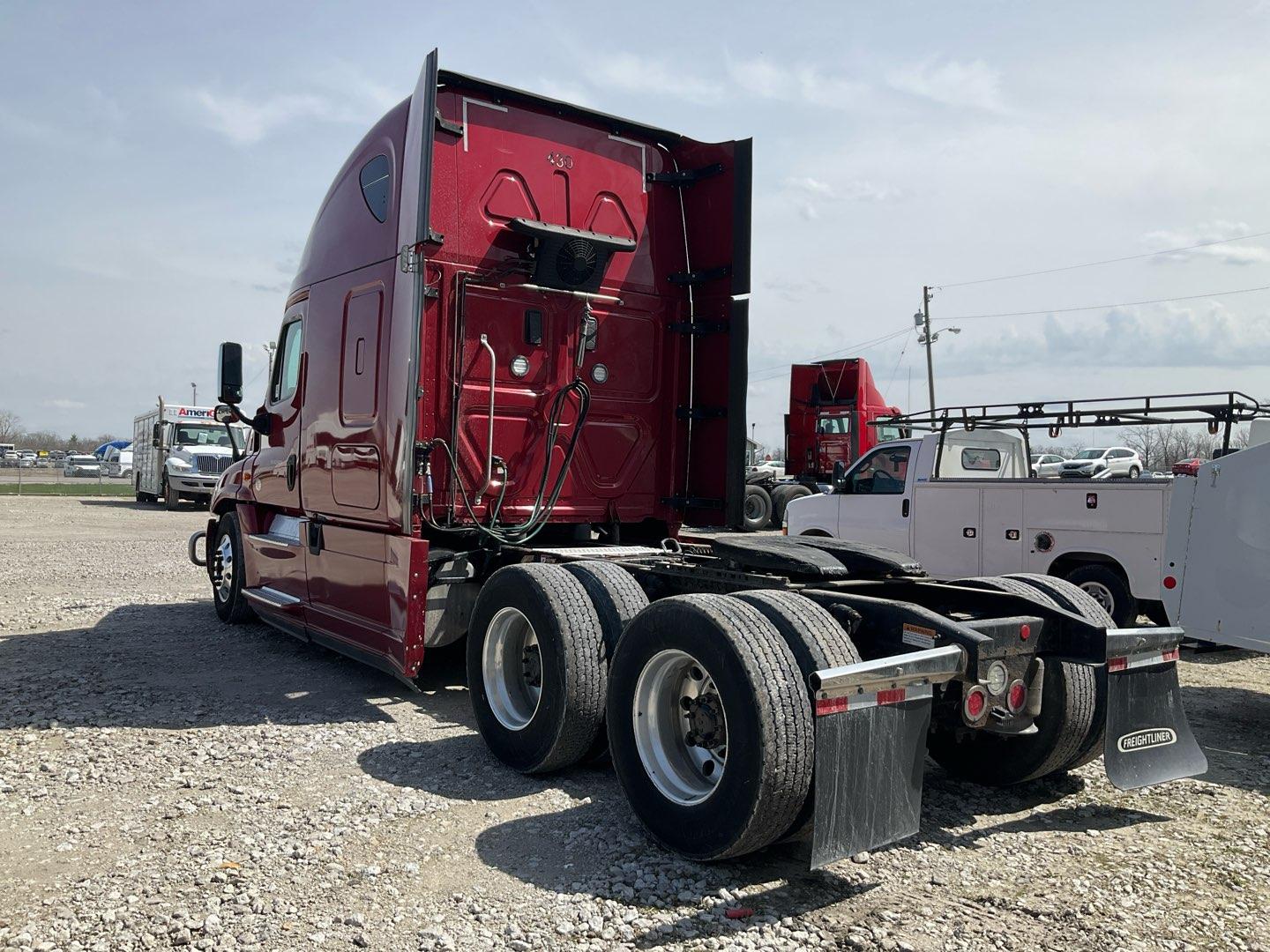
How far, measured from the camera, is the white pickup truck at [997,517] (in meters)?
7.95

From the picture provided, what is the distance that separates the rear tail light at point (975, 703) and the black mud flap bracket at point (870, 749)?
0.79ft

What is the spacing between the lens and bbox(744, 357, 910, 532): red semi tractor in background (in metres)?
22.3

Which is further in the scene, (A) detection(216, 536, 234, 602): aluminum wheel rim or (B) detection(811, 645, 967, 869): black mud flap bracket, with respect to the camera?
(A) detection(216, 536, 234, 602): aluminum wheel rim

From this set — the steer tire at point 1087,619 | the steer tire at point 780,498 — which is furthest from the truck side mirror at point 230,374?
the steer tire at point 780,498

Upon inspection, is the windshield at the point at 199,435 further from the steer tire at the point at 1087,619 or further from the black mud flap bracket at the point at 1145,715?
the black mud flap bracket at the point at 1145,715

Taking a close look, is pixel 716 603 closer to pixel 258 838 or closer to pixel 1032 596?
pixel 1032 596

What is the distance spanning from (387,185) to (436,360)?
1.20 meters

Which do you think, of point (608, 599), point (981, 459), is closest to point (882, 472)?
point (981, 459)

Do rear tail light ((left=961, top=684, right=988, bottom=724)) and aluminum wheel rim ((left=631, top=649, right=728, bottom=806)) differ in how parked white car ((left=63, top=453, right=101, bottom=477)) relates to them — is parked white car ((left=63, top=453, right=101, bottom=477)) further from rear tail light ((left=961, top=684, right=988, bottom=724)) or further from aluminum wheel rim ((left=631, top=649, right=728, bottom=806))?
rear tail light ((left=961, top=684, right=988, bottom=724))

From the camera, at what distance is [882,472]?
32.4ft

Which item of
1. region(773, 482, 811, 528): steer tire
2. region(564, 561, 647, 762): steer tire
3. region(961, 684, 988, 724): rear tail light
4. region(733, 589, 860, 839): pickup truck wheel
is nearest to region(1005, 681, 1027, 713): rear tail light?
region(961, 684, 988, 724): rear tail light

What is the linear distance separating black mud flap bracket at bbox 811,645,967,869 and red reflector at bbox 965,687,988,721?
25 cm

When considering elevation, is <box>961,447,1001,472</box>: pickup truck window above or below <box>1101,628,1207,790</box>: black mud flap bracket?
above

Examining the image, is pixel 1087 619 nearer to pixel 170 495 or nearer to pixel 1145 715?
pixel 1145 715
